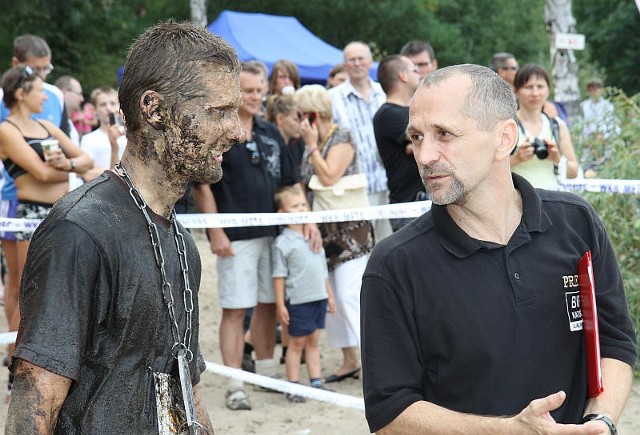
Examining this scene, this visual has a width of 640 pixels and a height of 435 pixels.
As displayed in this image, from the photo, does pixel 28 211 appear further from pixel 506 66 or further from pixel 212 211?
pixel 506 66

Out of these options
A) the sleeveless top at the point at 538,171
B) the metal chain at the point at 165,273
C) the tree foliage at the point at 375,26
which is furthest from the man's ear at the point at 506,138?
the tree foliage at the point at 375,26

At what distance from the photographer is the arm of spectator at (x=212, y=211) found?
6590mm

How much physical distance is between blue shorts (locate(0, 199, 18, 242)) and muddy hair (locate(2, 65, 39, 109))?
0.81 m

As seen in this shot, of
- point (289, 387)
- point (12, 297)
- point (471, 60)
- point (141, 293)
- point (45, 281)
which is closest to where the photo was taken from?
point (45, 281)

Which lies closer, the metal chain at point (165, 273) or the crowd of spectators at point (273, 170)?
the metal chain at point (165, 273)

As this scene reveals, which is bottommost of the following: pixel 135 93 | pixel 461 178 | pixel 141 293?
pixel 141 293

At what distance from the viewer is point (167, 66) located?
2.31 meters

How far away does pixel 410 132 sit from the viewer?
8.87 feet

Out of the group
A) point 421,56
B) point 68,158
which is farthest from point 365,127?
point 68,158

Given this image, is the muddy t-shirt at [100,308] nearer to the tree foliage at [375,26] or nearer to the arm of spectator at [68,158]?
the arm of spectator at [68,158]

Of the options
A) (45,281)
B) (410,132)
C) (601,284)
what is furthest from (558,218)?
(45,281)

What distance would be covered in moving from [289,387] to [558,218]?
12.2 ft

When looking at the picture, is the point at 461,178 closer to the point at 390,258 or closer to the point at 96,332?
the point at 390,258

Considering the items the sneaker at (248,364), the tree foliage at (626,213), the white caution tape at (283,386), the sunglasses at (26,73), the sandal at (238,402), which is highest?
the sunglasses at (26,73)
